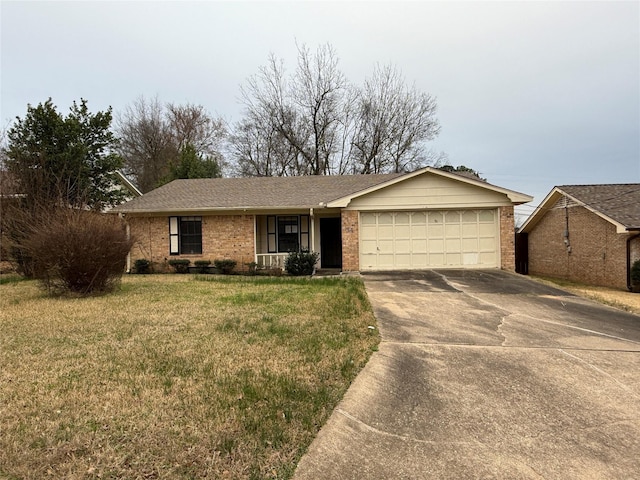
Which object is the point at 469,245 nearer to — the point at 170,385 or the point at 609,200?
the point at 609,200

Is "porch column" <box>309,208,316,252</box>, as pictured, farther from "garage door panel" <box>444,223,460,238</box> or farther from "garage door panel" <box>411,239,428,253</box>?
"garage door panel" <box>444,223,460,238</box>

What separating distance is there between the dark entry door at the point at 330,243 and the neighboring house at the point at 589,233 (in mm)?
10327

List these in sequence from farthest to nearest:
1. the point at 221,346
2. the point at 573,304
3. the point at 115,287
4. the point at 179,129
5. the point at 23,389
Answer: the point at 179,129 → the point at 115,287 → the point at 573,304 → the point at 221,346 → the point at 23,389

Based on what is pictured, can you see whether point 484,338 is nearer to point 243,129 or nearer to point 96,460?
point 96,460

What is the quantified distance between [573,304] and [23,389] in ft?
32.6

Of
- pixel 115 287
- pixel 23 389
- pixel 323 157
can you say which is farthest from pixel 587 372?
pixel 323 157

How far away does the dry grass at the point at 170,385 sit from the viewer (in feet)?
8.66

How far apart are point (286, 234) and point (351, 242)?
326 cm

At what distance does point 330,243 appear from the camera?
17094 millimetres

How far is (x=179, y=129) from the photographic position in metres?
34.7

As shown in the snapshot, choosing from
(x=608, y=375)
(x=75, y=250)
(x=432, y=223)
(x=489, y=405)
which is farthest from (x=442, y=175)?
(x=75, y=250)

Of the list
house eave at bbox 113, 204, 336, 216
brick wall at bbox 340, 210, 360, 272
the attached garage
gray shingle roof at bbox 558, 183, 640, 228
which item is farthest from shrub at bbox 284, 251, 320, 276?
gray shingle roof at bbox 558, 183, 640, 228

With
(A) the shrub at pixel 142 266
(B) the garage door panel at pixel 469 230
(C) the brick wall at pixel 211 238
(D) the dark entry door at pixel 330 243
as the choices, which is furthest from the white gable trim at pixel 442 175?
(A) the shrub at pixel 142 266

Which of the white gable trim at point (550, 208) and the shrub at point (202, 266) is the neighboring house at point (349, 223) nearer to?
the shrub at point (202, 266)
